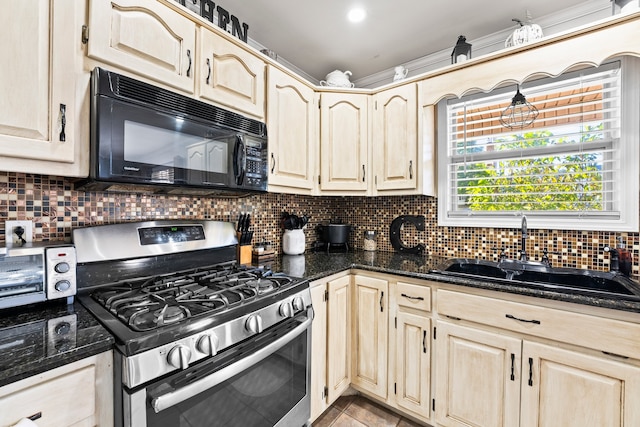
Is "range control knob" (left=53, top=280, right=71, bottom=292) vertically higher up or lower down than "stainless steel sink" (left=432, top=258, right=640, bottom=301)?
higher up

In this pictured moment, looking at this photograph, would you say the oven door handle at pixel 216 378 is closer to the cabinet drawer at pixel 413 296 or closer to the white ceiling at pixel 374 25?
the cabinet drawer at pixel 413 296

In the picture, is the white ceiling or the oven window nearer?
the oven window

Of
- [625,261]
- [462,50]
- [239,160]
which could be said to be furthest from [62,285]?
[625,261]

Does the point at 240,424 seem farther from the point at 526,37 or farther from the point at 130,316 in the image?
the point at 526,37

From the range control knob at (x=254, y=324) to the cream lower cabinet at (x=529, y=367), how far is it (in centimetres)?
100

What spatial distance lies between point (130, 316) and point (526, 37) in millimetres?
2398

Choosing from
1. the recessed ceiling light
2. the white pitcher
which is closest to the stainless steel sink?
the white pitcher

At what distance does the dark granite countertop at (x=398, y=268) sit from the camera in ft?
3.91

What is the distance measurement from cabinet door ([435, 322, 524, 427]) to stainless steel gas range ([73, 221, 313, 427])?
741 millimetres

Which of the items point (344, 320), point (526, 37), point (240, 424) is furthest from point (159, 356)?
point (526, 37)

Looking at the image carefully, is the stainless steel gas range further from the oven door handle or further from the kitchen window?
the kitchen window

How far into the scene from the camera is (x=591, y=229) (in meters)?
1.69

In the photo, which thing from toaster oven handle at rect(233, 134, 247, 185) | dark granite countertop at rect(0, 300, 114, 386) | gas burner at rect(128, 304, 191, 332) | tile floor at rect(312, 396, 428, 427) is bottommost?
tile floor at rect(312, 396, 428, 427)

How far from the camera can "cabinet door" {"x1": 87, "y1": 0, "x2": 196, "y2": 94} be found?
1.12 metres
